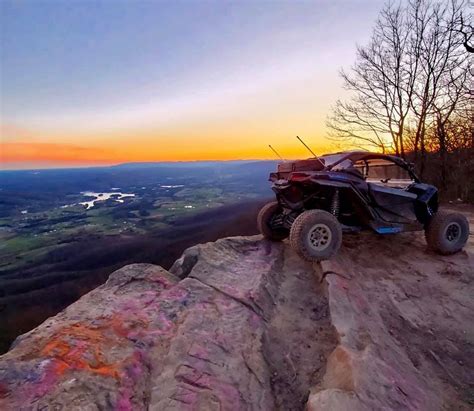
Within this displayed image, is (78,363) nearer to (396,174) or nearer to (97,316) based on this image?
(97,316)

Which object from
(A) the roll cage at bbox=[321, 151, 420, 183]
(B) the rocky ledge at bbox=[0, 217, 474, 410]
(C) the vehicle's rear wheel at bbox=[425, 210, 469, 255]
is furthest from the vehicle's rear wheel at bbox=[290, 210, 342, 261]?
(C) the vehicle's rear wheel at bbox=[425, 210, 469, 255]

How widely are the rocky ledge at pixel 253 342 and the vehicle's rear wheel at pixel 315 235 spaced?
0.88 feet

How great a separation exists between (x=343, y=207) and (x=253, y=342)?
3489 millimetres

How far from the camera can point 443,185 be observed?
48.0ft

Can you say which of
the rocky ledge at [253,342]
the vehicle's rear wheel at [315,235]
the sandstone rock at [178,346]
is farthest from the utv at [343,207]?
the sandstone rock at [178,346]

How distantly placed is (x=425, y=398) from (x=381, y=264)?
3.16 m

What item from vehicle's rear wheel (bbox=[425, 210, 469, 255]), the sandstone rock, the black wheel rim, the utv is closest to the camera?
the sandstone rock

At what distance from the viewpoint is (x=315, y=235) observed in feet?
16.7

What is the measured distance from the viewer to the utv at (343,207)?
5.09 metres

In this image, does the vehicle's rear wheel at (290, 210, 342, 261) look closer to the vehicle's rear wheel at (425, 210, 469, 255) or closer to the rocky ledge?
the rocky ledge

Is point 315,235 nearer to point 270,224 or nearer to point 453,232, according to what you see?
point 270,224

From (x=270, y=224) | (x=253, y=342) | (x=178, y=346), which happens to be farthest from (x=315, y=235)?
(x=178, y=346)

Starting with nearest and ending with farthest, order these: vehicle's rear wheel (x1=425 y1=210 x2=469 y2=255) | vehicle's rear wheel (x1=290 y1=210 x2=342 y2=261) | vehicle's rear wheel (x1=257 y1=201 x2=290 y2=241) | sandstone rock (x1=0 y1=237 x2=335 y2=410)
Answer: sandstone rock (x1=0 y1=237 x2=335 y2=410), vehicle's rear wheel (x1=290 y1=210 x2=342 y2=261), vehicle's rear wheel (x1=425 y1=210 x2=469 y2=255), vehicle's rear wheel (x1=257 y1=201 x2=290 y2=241)

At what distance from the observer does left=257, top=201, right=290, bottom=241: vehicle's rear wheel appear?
21.2 ft
